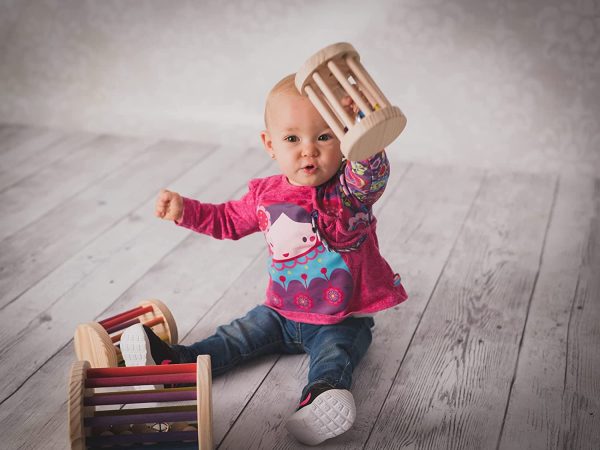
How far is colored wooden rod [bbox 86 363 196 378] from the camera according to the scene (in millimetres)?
1063

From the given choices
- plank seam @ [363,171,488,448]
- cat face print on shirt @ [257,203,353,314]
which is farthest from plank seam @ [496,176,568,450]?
cat face print on shirt @ [257,203,353,314]

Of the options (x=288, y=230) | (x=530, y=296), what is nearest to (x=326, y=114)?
(x=288, y=230)

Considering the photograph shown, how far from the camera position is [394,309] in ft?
5.03

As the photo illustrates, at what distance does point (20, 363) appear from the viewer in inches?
54.1

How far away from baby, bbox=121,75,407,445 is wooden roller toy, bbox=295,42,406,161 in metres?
0.10

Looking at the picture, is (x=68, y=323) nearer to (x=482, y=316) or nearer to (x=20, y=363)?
(x=20, y=363)

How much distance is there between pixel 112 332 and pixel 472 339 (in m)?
0.68

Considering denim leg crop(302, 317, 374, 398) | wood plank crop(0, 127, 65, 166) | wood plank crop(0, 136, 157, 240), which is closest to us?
denim leg crop(302, 317, 374, 398)

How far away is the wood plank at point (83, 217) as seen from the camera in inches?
67.7

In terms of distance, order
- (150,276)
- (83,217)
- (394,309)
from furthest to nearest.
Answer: (83,217), (150,276), (394,309)

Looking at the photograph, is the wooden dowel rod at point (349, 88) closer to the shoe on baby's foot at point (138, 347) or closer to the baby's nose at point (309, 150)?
the baby's nose at point (309, 150)

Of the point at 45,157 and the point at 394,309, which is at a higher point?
the point at 45,157

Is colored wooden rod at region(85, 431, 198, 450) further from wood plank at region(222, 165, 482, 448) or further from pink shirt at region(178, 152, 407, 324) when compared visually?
pink shirt at region(178, 152, 407, 324)

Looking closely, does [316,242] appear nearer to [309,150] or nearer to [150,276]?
[309,150]
